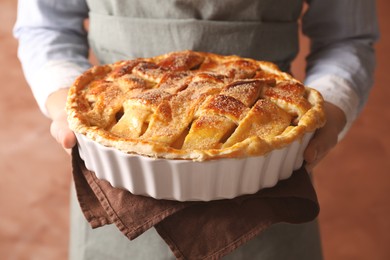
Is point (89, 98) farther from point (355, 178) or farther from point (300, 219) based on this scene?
point (355, 178)

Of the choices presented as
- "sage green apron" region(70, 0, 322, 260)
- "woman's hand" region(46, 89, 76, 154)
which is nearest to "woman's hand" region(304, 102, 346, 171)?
"sage green apron" region(70, 0, 322, 260)

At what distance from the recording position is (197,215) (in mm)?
610

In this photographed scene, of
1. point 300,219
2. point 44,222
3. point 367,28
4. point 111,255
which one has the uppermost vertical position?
point 367,28

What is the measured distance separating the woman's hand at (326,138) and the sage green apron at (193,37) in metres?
0.15

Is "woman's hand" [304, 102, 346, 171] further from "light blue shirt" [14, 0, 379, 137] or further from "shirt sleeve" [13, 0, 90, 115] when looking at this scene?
"shirt sleeve" [13, 0, 90, 115]

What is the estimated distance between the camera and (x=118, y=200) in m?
0.60

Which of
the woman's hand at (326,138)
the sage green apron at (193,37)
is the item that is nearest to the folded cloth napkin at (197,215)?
the woman's hand at (326,138)

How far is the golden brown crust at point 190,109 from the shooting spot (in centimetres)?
56

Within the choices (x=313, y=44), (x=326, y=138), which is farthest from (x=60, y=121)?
(x=313, y=44)

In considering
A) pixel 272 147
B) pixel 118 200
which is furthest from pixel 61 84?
pixel 272 147

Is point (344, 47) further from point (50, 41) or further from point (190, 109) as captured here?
point (50, 41)

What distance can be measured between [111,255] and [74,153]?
200 mm

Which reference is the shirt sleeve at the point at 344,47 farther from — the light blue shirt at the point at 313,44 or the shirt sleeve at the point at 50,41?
the shirt sleeve at the point at 50,41

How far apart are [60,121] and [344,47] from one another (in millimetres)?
461
